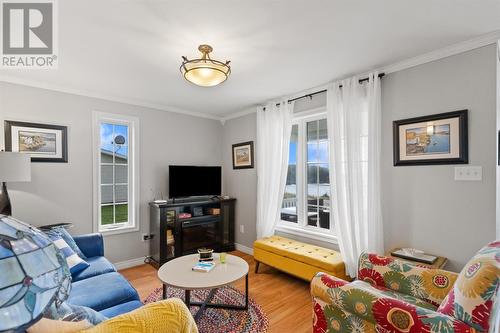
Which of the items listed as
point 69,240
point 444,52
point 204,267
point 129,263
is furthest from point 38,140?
point 444,52

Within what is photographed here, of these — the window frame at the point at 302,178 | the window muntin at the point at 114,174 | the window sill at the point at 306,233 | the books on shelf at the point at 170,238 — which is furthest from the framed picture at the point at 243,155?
the window muntin at the point at 114,174

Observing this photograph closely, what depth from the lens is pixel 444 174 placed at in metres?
2.23

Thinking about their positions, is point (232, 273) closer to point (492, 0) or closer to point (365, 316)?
point (365, 316)

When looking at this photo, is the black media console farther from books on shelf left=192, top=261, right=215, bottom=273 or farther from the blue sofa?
books on shelf left=192, top=261, right=215, bottom=273

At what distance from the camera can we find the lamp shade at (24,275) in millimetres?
505

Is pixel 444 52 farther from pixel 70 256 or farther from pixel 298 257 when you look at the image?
pixel 70 256

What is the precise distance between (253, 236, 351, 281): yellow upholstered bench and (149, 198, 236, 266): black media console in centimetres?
101

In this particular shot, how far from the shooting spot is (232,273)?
216 cm

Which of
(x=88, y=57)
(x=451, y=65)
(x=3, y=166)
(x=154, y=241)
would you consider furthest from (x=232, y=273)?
(x=451, y=65)

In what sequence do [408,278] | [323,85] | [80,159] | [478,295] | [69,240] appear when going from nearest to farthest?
[478,295] < [408,278] < [69,240] < [323,85] < [80,159]

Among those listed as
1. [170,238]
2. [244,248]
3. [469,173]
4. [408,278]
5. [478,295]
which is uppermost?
[469,173]

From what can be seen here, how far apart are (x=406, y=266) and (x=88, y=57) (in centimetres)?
323

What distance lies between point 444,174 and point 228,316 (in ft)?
7.63

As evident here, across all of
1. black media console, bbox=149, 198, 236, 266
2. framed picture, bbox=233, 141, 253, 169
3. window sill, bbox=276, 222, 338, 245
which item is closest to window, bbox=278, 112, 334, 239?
window sill, bbox=276, 222, 338, 245
